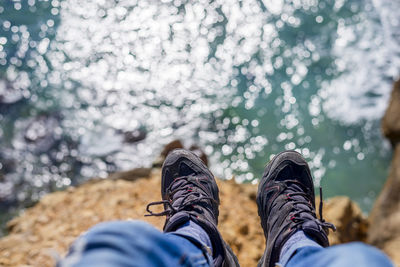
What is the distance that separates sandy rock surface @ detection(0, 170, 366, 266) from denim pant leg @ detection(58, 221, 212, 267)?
163 centimetres

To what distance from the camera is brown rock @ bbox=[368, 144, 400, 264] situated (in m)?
4.06

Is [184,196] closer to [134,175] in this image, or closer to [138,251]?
[138,251]

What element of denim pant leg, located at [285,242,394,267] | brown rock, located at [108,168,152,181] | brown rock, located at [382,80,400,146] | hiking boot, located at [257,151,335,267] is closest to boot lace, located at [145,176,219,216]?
hiking boot, located at [257,151,335,267]

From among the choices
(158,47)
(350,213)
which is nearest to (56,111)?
(158,47)

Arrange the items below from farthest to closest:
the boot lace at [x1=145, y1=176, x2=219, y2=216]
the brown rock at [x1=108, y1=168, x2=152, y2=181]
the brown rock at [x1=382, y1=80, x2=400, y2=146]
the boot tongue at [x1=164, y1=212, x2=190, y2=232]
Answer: the brown rock at [x1=382, y1=80, x2=400, y2=146] → the brown rock at [x1=108, y1=168, x2=152, y2=181] → the boot lace at [x1=145, y1=176, x2=219, y2=216] → the boot tongue at [x1=164, y1=212, x2=190, y2=232]

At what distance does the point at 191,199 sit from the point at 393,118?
14.8 feet

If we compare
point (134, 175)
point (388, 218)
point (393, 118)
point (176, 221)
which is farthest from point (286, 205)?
point (393, 118)

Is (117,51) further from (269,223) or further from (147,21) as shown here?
(269,223)

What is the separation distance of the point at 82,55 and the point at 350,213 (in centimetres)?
519

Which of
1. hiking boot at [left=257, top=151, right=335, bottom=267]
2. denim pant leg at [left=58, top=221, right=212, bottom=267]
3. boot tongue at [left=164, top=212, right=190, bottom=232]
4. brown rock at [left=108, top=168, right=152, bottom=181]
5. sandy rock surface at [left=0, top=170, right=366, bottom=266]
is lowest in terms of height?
brown rock at [left=108, top=168, right=152, bottom=181]

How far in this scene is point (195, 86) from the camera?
680cm

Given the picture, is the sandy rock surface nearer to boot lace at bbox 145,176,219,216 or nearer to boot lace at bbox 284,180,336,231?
boot lace at bbox 145,176,219,216

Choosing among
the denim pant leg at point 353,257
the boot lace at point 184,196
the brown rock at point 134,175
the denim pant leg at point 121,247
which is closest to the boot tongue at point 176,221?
the boot lace at point 184,196

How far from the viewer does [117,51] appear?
23.5 feet
